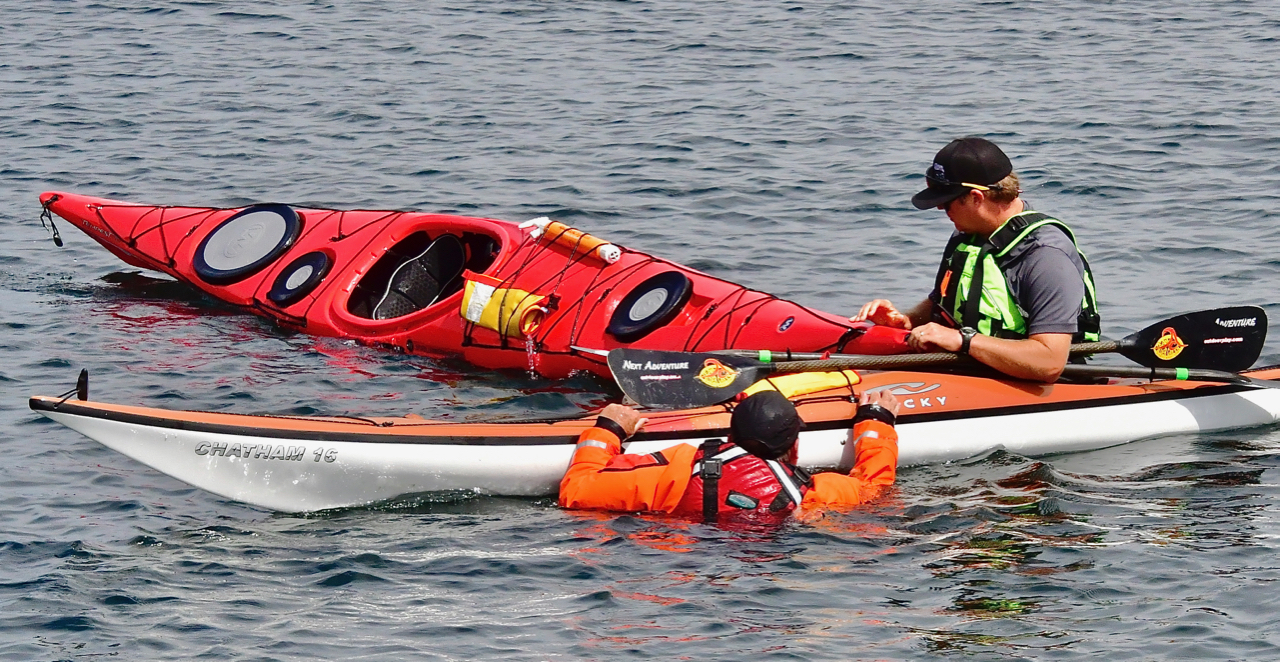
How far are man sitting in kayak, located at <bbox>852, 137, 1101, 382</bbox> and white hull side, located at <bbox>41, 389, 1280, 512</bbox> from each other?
398mm

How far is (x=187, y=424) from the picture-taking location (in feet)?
19.6

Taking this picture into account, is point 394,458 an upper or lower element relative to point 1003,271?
lower

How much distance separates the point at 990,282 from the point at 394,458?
2600 mm

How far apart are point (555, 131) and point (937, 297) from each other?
300 inches

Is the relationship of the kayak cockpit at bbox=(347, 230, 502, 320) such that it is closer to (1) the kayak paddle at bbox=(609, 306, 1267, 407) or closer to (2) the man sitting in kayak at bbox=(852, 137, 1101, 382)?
(1) the kayak paddle at bbox=(609, 306, 1267, 407)

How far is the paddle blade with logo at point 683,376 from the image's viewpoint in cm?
647

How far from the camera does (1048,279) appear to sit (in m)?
5.91

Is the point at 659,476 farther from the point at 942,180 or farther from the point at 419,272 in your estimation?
the point at 419,272

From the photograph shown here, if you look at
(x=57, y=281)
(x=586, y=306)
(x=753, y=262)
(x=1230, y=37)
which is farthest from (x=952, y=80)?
(x=57, y=281)

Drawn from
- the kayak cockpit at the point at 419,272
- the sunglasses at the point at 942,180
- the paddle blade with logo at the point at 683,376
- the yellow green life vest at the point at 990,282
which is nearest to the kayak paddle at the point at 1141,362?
the paddle blade with logo at the point at 683,376

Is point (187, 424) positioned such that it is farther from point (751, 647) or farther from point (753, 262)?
point (753, 262)

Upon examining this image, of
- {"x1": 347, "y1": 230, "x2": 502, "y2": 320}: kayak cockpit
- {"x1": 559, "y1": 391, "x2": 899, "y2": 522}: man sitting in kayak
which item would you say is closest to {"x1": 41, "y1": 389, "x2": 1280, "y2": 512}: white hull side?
{"x1": 559, "y1": 391, "x2": 899, "y2": 522}: man sitting in kayak

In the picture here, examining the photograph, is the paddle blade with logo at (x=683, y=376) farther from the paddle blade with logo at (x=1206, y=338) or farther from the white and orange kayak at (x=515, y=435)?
the paddle blade with logo at (x=1206, y=338)

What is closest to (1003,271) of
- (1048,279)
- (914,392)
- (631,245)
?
(1048,279)
